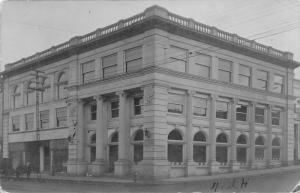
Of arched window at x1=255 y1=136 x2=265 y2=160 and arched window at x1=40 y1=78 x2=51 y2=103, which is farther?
arched window at x1=40 y1=78 x2=51 y2=103

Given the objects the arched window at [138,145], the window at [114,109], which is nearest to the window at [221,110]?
the arched window at [138,145]

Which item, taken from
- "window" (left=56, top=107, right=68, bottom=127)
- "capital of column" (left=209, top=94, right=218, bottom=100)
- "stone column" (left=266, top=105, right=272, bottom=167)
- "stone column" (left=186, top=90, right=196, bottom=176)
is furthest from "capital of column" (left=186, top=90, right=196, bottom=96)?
"window" (left=56, top=107, right=68, bottom=127)

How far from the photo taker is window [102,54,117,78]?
18427 millimetres

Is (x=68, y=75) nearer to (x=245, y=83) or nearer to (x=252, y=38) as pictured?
(x=245, y=83)

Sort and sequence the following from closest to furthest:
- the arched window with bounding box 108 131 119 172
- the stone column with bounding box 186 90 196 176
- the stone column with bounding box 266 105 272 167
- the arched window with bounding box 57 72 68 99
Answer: the stone column with bounding box 266 105 272 167 < the stone column with bounding box 186 90 196 176 < the arched window with bounding box 57 72 68 99 < the arched window with bounding box 108 131 119 172

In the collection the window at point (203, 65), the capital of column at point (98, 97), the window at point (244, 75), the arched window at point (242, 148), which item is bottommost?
the arched window at point (242, 148)

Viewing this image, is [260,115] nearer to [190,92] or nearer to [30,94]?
[190,92]

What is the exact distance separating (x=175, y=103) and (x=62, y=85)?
480cm

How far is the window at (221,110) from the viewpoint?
11.9 meters

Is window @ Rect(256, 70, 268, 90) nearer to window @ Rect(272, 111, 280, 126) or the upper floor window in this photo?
window @ Rect(272, 111, 280, 126)

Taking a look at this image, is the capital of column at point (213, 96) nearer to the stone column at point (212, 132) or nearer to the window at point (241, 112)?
the stone column at point (212, 132)

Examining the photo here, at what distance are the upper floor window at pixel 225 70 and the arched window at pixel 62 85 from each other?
6.94 m

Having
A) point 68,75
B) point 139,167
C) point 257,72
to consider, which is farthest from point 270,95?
point 68,75

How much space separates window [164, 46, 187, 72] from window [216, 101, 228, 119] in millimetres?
2067
